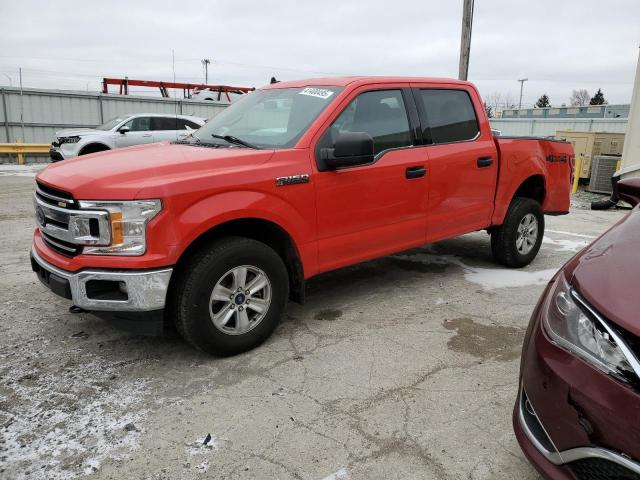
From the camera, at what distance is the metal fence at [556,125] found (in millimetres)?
18531

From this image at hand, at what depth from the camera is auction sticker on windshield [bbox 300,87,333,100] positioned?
12.8ft

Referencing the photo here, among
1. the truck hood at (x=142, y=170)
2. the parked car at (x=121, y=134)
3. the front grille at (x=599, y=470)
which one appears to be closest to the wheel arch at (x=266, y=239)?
the truck hood at (x=142, y=170)

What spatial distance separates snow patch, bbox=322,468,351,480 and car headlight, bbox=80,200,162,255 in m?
1.59

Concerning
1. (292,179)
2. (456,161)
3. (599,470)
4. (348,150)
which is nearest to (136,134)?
(456,161)

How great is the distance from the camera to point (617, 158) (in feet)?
39.4

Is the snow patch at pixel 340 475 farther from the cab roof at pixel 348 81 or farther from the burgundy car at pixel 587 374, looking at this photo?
the cab roof at pixel 348 81

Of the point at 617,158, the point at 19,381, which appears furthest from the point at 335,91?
the point at 617,158

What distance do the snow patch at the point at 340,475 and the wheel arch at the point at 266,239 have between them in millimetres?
1545

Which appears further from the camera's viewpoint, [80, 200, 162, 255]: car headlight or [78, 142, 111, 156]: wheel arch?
[78, 142, 111, 156]: wheel arch

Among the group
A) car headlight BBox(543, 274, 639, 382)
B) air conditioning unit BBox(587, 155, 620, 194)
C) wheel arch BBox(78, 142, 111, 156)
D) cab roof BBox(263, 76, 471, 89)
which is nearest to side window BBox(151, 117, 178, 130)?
wheel arch BBox(78, 142, 111, 156)

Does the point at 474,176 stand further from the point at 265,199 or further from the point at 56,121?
the point at 56,121

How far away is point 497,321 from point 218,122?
2866 millimetres

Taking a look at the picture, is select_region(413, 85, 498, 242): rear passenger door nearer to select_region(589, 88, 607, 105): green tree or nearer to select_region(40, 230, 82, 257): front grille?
select_region(40, 230, 82, 257): front grille

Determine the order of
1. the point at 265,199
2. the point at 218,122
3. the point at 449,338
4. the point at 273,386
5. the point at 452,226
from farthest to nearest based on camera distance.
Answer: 1. the point at 452,226
2. the point at 218,122
3. the point at 449,338
4. the point at 265,199
5. the point at 273,386
